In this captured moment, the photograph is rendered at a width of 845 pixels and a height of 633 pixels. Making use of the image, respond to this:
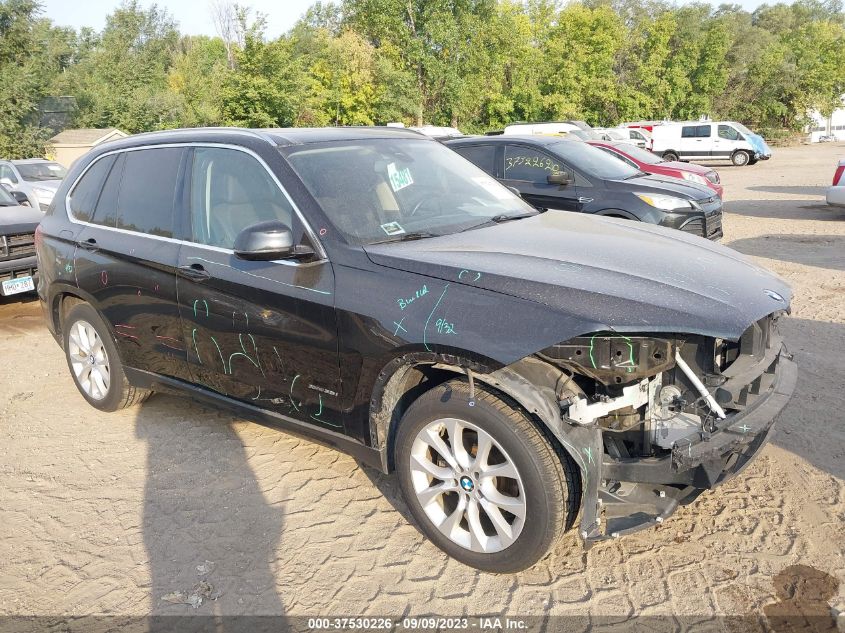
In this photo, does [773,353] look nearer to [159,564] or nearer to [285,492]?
[285,492]

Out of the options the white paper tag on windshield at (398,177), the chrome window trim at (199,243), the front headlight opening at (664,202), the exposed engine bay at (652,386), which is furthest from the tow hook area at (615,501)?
the front headlight opening at (664,202)

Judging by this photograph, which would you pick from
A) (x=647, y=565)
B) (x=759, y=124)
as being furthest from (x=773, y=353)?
(x=759, y=124)

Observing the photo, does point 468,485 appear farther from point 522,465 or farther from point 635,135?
point 635,135

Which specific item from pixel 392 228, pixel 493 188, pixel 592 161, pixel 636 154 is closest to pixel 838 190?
pixel 636 154

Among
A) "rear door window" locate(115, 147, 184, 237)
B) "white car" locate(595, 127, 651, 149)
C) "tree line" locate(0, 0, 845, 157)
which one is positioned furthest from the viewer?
"tree line" locate(0, 0, 845, 157)

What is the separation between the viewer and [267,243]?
3152 millimetres

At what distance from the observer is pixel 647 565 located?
3064mm

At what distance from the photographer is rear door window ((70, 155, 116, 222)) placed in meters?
4.72

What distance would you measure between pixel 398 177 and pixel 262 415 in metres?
1.53

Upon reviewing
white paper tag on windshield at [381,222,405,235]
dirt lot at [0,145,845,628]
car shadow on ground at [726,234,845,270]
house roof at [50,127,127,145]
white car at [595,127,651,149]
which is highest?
house roof at [50,127,127,145]

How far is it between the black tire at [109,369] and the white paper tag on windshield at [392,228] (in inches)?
91.3

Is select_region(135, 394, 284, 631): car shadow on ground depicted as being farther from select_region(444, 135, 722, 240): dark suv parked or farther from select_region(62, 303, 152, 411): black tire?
select_region(444, 135, 722, 240): dark suv parked

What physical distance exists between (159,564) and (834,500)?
133 inches

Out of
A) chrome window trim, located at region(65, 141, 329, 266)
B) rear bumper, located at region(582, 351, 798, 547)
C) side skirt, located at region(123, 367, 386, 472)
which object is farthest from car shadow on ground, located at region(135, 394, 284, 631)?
rear bumper, located at region(582, 351, 798, 547)
